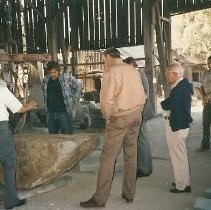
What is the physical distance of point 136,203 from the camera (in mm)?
5758

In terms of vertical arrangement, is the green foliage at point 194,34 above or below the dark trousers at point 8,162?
above

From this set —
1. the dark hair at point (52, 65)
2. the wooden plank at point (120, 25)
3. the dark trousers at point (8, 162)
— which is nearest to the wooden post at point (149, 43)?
the wooden plank at point (120, 25)

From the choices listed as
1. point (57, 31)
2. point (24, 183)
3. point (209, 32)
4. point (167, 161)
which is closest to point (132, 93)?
point (24, 183)

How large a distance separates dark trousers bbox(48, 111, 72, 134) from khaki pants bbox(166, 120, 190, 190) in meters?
2.73

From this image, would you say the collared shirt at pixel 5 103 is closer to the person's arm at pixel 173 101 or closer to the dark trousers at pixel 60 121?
the person's arm at pixel 173 101

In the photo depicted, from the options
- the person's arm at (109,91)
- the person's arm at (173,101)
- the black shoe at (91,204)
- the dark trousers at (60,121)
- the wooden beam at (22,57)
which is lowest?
the black shoe at (91,204)

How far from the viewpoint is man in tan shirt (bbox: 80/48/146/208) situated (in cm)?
539

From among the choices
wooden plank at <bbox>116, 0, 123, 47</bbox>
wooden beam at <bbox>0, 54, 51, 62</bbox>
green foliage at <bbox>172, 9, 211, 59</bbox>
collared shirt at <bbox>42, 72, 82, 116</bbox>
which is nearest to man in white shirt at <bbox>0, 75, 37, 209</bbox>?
wooden beam at <bbox>0, 54, 51, 62</bbox>

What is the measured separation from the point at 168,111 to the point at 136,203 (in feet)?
4.48

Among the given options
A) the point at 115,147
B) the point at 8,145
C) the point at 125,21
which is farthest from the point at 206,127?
the point at 125,21

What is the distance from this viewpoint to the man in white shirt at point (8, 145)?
18.2 feet

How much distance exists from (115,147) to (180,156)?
106cm

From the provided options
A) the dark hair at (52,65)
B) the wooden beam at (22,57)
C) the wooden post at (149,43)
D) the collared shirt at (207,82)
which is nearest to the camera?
the wooden beam at (22,57)

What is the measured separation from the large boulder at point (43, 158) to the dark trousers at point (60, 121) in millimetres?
1726
